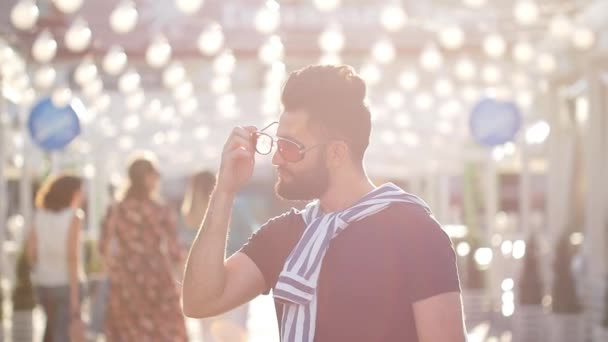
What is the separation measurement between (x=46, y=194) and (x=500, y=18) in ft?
27.2

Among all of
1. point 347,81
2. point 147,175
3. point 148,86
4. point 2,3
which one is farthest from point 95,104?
point 347,81

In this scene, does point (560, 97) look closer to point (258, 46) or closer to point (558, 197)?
point (558, 197)

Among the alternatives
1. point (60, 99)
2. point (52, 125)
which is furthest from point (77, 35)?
point (60, 99)

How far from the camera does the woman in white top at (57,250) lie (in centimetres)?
845

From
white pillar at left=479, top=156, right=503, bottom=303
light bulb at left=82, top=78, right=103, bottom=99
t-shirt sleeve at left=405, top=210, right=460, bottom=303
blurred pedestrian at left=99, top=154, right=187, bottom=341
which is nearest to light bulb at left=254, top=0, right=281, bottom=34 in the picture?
blurred pedestrian at left=99, top=154, right=187, bottom=341

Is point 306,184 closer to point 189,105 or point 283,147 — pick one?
point 283,147

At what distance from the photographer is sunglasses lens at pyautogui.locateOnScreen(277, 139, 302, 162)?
2896 millimetres

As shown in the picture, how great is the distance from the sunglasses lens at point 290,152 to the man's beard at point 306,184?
3 cm

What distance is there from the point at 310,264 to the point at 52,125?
8.83 meters

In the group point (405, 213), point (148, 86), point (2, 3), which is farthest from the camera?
point (148, 86)

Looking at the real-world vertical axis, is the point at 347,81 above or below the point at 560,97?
below

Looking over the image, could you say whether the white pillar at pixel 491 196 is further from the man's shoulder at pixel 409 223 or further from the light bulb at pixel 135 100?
the man's shoulder at pixel 409 223

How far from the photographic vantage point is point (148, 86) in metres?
21.1

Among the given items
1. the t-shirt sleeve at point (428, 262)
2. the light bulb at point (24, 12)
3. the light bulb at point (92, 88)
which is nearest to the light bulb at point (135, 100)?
the light bulb at point (92, 88)
